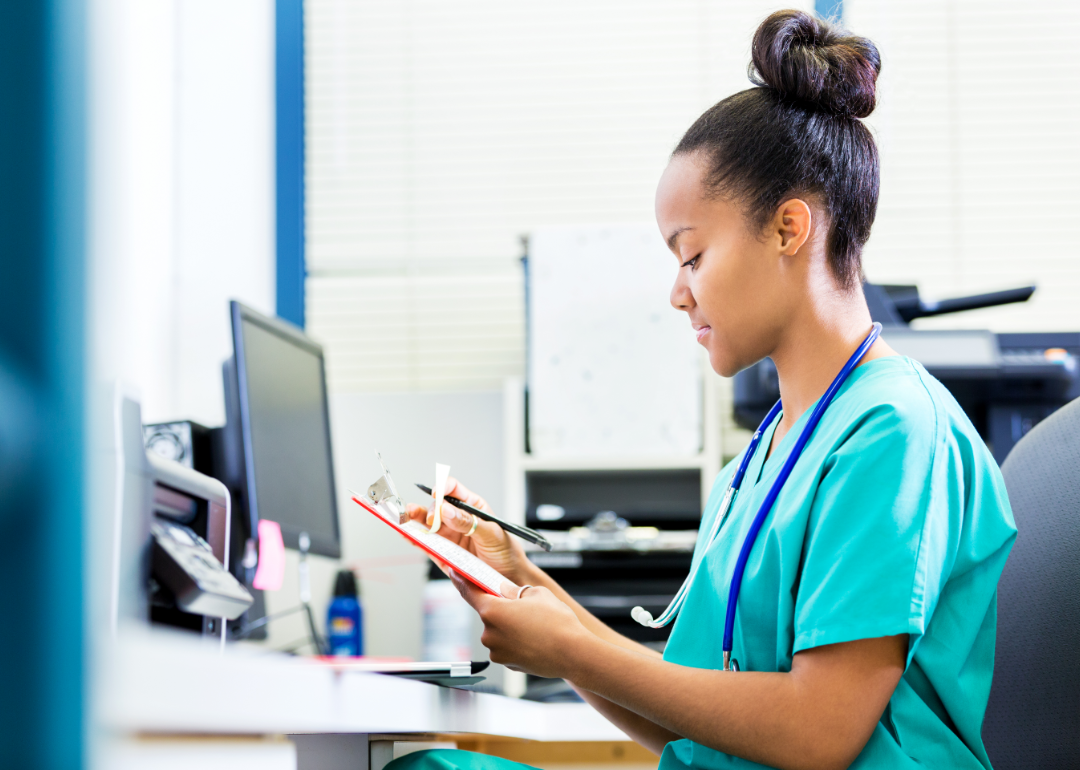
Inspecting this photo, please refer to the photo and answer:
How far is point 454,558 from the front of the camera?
2.57ft

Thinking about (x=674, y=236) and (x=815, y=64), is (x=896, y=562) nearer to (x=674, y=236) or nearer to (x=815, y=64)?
(x=674, y=236)

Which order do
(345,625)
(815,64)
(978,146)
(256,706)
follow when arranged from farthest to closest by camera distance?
(978,146), (345,625), (815,64), (256,706)

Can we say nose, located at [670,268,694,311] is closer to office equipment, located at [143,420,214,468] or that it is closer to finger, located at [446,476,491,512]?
finger, located at [446,476,491,512]

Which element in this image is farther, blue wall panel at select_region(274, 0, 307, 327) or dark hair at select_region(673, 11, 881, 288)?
blue wall panel at select_region(274, 0, 307, 327)

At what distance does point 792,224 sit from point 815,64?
0.56 feet

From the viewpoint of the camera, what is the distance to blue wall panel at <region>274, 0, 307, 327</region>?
2465 mm

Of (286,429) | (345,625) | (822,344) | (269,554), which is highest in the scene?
(822,344)

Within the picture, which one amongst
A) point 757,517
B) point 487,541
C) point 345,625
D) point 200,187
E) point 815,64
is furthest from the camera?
point 200,187

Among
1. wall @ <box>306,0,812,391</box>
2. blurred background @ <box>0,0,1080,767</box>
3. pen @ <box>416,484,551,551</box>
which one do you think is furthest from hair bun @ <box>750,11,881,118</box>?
wall @ <box>306,0,812,391</box>

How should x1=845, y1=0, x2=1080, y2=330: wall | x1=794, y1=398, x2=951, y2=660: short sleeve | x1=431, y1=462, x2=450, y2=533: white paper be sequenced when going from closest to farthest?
x1=794, y1=398, x2=951, y2=660: short sleeve
x1=431, y1=462, x2=450, y2=533: white paper
x1=845, y1=0, x2=1080, y2=330: wall

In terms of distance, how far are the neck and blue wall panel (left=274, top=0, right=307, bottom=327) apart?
5.78ft

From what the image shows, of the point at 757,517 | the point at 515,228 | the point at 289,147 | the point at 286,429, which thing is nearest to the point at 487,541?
the point at 757,517

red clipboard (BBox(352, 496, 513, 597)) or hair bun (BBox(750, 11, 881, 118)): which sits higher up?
hair bun (BBox(750, 11, 881, 118))

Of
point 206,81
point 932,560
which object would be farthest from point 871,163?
point 206,81
